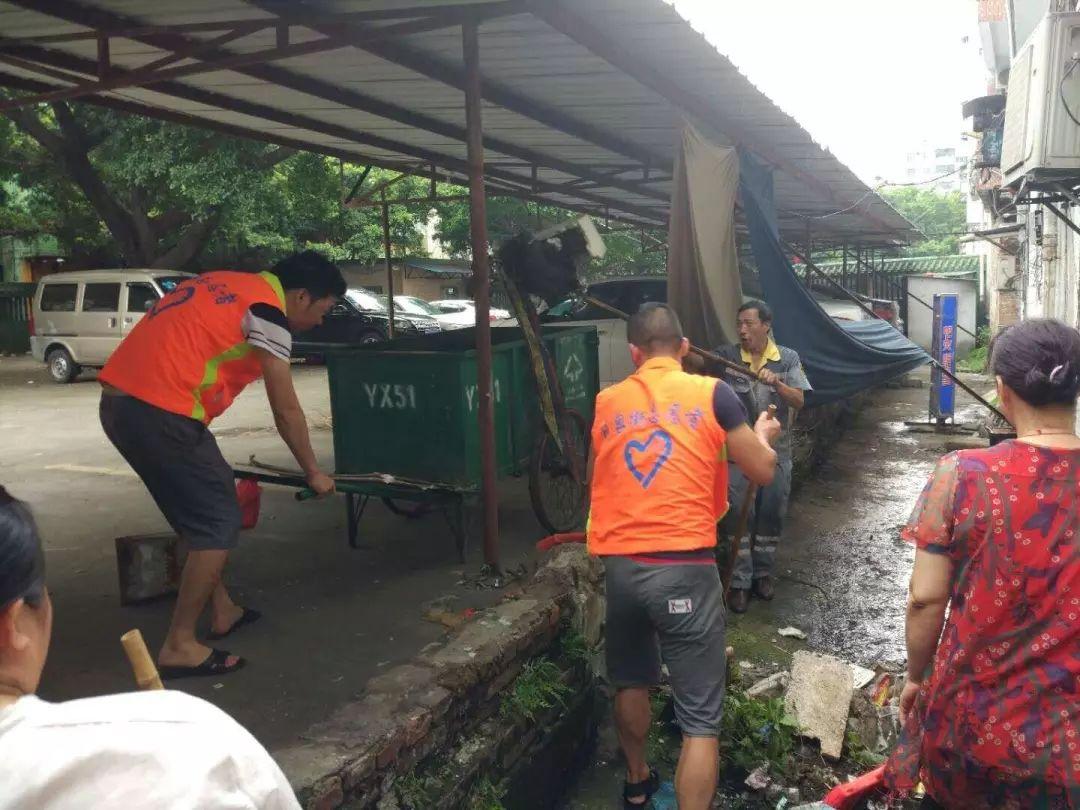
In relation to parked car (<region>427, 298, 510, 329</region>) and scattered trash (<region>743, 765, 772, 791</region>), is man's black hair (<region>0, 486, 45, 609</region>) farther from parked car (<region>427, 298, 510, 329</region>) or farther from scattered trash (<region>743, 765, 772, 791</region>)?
parked car (<region>427, 298, 510, 329</region>)

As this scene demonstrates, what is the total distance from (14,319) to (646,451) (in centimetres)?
2245

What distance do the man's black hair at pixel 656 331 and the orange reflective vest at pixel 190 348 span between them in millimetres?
1451

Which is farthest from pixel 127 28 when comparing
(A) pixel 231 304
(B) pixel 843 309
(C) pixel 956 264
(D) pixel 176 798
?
(C) pixel 956 264

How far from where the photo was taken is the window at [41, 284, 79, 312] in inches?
608

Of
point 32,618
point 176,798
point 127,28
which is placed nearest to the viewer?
point 176,798

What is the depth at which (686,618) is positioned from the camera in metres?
2.84

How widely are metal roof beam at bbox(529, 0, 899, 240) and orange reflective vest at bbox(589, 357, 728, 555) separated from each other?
6.23ft

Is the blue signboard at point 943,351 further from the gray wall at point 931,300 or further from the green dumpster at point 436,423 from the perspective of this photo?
the gray wall at point 931,300

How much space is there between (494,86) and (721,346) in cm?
220

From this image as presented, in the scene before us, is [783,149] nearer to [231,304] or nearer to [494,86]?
[494,86]

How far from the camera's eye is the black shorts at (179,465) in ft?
10.8

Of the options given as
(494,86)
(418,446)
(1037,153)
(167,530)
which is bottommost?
(167,530)

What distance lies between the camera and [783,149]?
6848mm

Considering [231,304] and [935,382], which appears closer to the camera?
[231,304]
